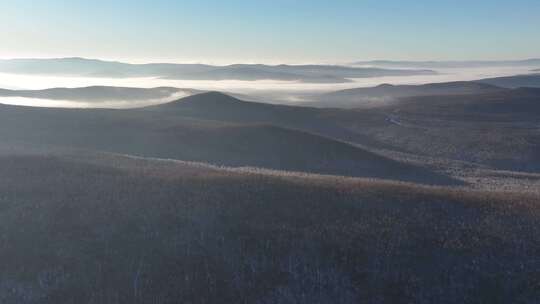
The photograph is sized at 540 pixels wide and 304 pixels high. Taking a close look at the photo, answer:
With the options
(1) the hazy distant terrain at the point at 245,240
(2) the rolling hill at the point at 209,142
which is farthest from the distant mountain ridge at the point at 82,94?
(1) the hazy distant terrain at the point at 245,240

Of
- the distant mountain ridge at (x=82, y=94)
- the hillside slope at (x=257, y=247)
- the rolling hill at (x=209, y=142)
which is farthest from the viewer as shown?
the distant mountain ridge at (x=82, y=94)

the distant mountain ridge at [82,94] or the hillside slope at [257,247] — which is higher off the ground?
the hillside slope at [257,247]

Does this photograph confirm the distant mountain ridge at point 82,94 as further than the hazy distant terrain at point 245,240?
Yes

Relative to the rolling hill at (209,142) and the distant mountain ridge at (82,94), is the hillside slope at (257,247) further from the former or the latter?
the distant mountain ridge at (82,94)

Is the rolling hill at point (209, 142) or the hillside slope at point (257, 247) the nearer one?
the hillside slope at point (257, 247)

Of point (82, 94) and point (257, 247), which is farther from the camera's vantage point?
point (82, 94)

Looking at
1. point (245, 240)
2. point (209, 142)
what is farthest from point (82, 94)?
point (245, 240)

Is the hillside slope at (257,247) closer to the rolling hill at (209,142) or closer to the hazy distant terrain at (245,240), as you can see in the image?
the hazy distant terrain at (245,240)

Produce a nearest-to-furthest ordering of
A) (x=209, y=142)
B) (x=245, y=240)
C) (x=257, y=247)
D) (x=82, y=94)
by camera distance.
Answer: (x=257, y=247), (x=245, y=240), (x=209, y=142), (x=82, y=94)

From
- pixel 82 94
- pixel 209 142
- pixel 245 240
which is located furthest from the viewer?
pixel 82 94

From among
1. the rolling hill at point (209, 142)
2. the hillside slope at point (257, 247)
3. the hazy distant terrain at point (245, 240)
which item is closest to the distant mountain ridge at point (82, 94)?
the rolling hill at point (209, 142)

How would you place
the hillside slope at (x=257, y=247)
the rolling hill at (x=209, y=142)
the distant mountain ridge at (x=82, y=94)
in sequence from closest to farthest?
the hillside slope at (x=257, y=247), the rolling hill at (x=209, y=142), the distant mountain ridge at (x=82, y=94)

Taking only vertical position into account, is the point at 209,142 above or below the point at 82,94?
above

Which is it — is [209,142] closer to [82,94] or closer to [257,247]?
[257,247]
